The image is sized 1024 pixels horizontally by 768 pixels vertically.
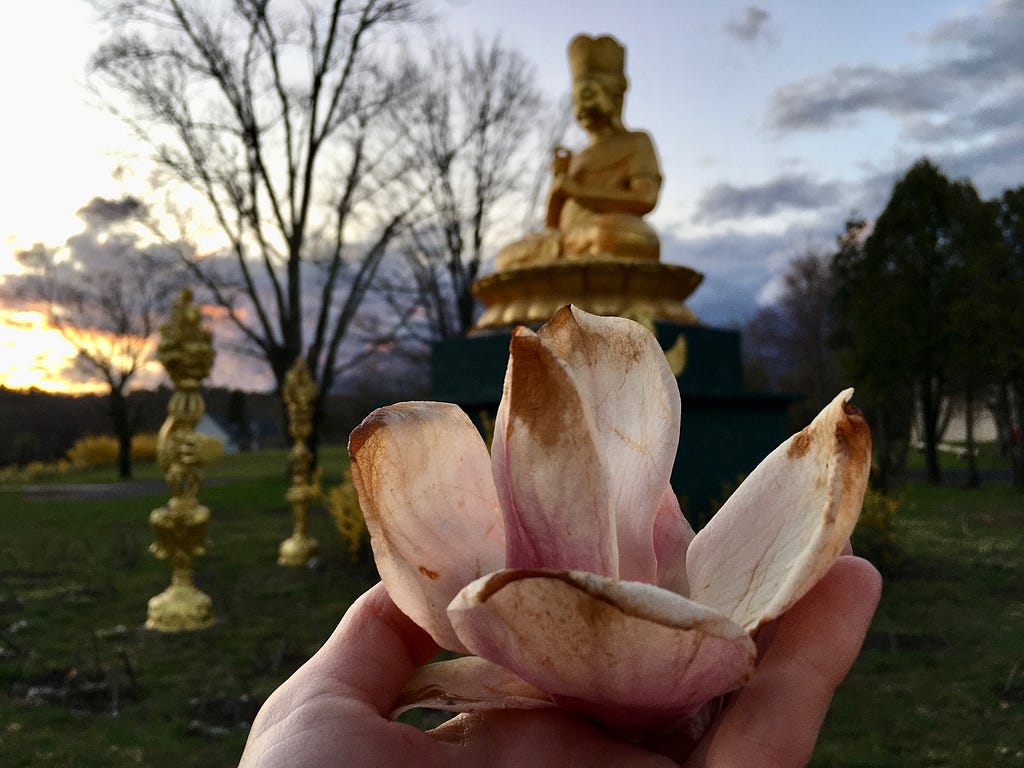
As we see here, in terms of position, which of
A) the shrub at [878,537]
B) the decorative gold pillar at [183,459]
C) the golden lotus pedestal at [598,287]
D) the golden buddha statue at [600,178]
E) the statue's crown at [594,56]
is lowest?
Result: the shrub at [878,537]

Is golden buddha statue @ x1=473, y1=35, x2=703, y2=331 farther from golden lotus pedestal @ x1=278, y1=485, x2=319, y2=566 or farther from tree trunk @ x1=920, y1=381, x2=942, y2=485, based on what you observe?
tree trunk @ x1=920, y1=381, x2=942, y2=485

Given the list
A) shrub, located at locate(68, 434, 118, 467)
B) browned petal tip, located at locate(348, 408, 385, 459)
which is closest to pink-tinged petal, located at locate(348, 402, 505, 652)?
browned petal tip, located at locate(348, 408, 385, 459)

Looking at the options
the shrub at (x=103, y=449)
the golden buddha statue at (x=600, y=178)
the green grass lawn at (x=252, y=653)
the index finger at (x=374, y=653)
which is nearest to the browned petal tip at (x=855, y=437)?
the index finger at (x=374, y=653)

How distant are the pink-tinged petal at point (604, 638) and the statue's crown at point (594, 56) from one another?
7.03 meters

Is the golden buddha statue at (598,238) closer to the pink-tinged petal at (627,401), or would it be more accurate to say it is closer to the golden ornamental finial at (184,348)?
the golden ornamental finial at (184,348)

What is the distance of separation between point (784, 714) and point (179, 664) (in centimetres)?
370

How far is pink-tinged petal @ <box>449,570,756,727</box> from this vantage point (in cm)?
43

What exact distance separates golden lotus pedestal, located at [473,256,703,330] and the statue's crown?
5.94 feet

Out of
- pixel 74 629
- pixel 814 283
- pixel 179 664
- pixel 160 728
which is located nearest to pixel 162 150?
pixel 74 629

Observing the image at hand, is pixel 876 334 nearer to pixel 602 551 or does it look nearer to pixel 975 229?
pixel 975 229

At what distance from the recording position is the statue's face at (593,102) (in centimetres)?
684

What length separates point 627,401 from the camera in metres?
0.67

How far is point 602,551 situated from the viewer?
53 centimetres

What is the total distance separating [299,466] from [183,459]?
6.81 feet
